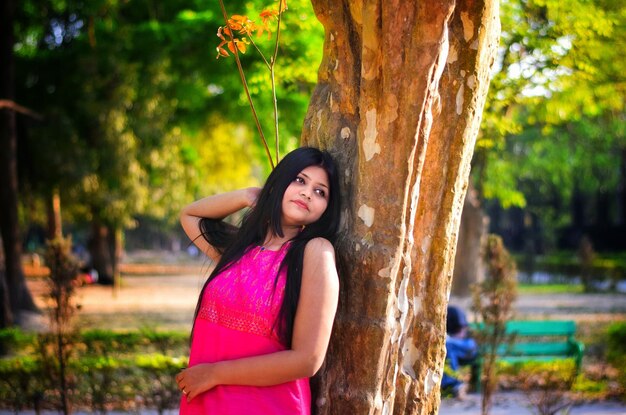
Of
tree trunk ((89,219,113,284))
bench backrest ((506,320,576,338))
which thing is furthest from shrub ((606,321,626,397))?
tree trunk ((89,219,113,284))

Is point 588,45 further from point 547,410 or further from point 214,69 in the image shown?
point 214,69

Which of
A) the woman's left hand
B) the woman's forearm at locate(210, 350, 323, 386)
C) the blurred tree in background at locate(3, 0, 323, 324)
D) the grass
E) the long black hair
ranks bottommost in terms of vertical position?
the grass

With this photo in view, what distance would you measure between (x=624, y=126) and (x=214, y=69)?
50.4ft

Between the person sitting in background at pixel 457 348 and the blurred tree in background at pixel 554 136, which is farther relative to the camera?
the blurred tree in background at pixel 554 136

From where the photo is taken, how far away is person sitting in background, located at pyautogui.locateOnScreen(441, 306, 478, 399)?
8539mm

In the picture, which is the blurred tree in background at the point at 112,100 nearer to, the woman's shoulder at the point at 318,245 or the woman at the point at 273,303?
the woman at the point at 273,303

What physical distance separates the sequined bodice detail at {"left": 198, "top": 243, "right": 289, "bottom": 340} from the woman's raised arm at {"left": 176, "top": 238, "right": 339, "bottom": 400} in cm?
11

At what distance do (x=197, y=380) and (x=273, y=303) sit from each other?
1.20 ft

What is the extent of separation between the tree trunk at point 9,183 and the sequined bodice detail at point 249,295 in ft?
46.4

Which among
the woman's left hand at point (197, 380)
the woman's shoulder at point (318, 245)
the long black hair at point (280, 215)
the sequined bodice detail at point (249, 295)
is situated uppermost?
the long black hair at point (280, 215)

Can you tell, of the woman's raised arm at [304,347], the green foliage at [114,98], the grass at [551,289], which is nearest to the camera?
the woman's raised arm at [304,347]

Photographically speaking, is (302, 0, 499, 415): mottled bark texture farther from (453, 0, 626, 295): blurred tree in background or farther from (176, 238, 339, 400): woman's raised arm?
(453, 0, 626, 295): blurred tree in background

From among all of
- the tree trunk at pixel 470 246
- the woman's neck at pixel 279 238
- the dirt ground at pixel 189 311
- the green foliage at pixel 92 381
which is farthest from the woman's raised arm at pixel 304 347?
the tree trunk at pixel 470 246

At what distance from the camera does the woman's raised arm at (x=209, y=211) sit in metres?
3.21
